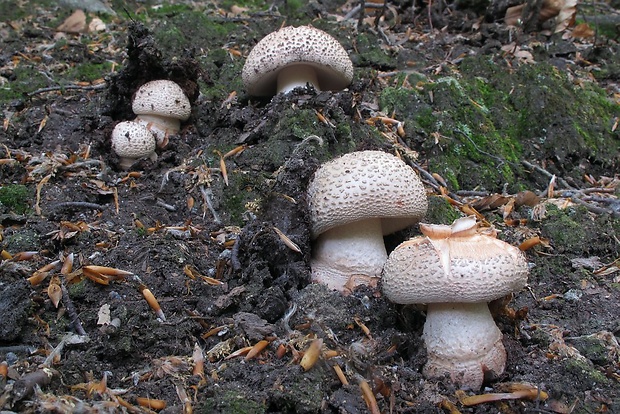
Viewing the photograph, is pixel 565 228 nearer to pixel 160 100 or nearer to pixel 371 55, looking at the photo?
pixel 371 55

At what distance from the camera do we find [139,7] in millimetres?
7680

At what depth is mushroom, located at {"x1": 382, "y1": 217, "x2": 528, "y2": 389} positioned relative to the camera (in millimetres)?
2736

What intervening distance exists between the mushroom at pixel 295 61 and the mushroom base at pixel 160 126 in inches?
32.1

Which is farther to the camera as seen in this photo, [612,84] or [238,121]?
[612,84]

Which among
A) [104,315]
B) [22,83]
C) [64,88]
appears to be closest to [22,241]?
[104,315]

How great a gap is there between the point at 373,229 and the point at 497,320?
3.08 ft

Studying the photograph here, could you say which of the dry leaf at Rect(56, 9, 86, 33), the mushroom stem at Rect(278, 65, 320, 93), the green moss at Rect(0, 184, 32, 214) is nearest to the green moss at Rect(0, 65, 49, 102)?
the dry leaf at Rect(56, 9, 86, 33)

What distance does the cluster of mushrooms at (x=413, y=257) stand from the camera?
276 cm

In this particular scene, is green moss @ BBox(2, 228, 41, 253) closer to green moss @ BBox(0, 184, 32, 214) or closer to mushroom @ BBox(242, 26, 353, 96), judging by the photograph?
green moss @ BBox(0, 184, 32, 214)

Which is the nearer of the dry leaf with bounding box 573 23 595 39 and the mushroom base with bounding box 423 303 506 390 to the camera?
the mushroom base with bounding box 423 303 506 390

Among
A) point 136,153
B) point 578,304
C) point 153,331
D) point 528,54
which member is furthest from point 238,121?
point 528,54

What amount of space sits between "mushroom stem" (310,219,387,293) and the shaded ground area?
0.21 meters

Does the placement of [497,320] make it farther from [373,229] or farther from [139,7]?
[139,7]

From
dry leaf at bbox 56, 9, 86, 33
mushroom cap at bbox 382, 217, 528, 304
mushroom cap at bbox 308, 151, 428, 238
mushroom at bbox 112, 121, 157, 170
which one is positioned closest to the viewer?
mushroom cap at bbox 382, 217, 528, 304
